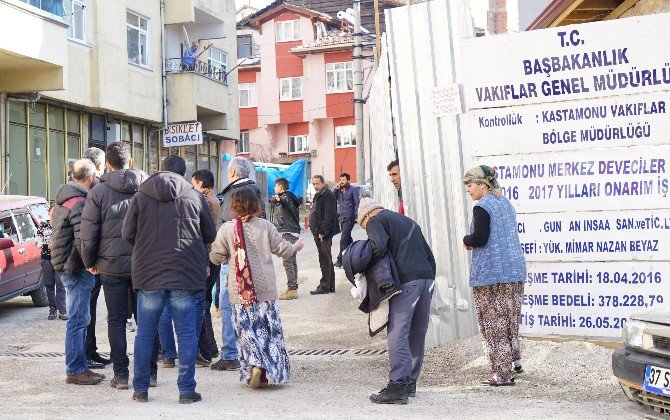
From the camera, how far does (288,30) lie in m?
60.2

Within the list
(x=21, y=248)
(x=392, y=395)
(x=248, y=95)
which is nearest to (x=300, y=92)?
(x=248, y=95)

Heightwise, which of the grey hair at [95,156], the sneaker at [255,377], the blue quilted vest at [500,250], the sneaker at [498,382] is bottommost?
the sneaker at [498,382]

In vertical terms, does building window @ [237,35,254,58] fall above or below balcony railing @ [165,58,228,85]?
above

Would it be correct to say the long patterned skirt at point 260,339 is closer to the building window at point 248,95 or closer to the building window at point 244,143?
the building window at point 248,95

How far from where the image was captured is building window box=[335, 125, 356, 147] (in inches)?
2330

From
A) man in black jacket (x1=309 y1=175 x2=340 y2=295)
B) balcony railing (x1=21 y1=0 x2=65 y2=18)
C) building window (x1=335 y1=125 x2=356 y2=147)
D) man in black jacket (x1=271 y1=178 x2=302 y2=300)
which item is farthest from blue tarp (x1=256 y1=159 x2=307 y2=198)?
man in black jacket (x1=271 y1=178 x2=302 y2=300)

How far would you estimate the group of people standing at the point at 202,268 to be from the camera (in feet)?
25.6

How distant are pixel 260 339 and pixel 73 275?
1751mm

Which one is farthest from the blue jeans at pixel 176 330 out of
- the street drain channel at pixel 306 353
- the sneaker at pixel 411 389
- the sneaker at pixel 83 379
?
the street drain channel at pixel 306 353

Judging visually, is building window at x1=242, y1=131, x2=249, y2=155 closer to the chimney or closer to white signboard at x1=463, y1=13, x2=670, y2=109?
the chimney

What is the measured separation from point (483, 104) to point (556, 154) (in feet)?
2.77

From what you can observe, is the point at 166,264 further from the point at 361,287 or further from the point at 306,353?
the point at 306,353

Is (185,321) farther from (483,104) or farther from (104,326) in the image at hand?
(104,326)

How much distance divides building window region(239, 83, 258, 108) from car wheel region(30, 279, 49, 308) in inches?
1835
